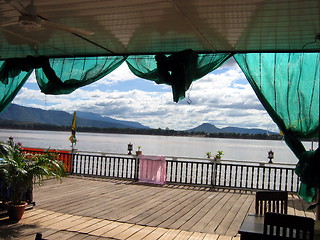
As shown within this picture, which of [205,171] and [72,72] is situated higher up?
[72,72]

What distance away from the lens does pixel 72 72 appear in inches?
221

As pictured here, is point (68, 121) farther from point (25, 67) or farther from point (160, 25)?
point (160, 25)

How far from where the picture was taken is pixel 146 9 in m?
3.37

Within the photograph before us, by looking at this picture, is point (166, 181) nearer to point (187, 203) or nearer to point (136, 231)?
point (187, 203)

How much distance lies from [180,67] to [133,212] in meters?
2.52

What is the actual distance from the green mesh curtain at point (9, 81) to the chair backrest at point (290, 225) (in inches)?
202

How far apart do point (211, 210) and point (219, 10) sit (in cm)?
366

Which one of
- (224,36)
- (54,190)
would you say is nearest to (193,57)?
(224,36)

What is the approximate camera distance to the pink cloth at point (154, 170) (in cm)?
827

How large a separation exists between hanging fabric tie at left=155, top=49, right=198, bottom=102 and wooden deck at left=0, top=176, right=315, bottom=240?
1.90m

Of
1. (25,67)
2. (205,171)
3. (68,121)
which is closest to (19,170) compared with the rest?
(25,67)

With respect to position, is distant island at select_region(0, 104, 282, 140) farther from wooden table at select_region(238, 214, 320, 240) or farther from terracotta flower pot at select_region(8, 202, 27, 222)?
terracotta flower pot at select_region(8, 202, 27, 222)

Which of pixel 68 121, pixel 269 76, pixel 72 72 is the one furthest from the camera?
pixel 68 121

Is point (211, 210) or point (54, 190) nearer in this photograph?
point (211, 210)
